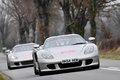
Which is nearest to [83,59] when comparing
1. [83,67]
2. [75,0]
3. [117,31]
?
[83,67]

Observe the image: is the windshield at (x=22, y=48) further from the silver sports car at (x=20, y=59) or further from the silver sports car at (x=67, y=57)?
the silver sports car at (x=67, y=57)

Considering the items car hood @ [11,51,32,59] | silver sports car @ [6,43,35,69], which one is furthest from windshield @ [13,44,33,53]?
car hood @ [11,51,32,59]

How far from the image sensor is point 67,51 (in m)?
14.3

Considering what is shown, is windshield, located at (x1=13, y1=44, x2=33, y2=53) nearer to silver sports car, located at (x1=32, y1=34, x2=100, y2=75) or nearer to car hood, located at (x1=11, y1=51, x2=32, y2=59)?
car hood, located at (x1=11, y1=51, x2=32, y2=59)

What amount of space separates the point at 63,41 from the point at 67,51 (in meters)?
1.52

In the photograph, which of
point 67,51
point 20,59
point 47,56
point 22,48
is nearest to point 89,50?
point 67,51

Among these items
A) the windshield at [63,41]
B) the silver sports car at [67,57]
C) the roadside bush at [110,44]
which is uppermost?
the windshield at [63,41]

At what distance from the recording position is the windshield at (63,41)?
1549cm

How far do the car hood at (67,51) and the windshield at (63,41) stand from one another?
2.53ft

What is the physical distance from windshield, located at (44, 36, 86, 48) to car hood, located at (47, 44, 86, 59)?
77 centimetres

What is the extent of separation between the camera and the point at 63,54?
557 inches

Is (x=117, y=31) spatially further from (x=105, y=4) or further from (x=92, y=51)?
(x=92, y=51)

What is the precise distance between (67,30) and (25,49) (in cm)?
2685

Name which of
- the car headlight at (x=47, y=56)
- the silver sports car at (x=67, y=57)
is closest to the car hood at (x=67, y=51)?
the silver sports car at (x=67, y=57)
